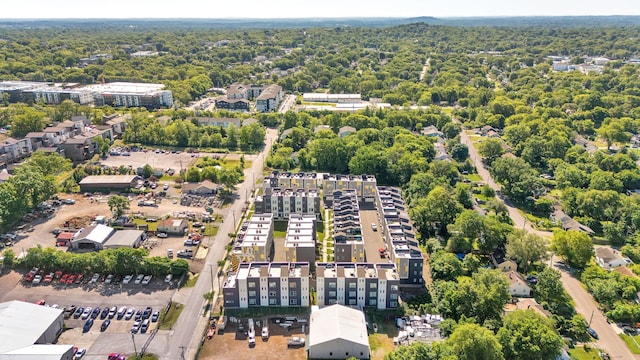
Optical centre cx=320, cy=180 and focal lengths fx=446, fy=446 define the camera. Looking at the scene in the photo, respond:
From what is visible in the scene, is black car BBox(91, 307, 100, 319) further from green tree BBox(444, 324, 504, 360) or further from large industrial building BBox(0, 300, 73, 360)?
green tree BBox(444, 324, 504, 360)

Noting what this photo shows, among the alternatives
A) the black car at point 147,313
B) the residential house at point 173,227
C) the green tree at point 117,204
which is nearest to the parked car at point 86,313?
the black car at point 147,313

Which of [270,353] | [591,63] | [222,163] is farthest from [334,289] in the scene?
[591,63]

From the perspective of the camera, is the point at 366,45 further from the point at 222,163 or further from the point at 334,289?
the point at 334,289

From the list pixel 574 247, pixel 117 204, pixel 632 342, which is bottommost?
pixel 632 342

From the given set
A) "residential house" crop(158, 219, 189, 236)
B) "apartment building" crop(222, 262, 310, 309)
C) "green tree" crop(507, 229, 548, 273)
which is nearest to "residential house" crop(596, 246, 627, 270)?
"green tree" crop(507, 229, 548, 273)

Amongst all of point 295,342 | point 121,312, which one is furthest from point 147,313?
point 295,342

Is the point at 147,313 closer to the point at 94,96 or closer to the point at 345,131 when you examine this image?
the point at 345,131

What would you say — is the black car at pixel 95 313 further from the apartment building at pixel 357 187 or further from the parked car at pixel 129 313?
the apartment building at pixel 357 187
